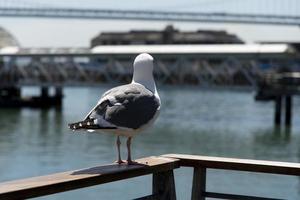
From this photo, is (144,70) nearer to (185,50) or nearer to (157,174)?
(157,174)

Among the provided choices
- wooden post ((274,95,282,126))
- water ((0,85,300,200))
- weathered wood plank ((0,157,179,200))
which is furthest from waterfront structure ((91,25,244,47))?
weathered wood plank ((0,157,179,200))

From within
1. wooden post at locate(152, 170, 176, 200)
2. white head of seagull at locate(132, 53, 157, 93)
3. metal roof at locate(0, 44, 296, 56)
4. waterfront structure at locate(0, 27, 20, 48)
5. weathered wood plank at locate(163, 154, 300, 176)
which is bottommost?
wooden post at locate(152, 170, 176, 200)

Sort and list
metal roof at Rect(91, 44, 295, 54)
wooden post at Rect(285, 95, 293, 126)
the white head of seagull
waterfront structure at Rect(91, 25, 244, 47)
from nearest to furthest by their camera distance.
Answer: the white head of seagull → wooden post at Rect(285, 95, 293, 126) → metal roof at Rect(91, 44, 295, 54) → waterfront structure at Rect(91, 25, 244, 47)

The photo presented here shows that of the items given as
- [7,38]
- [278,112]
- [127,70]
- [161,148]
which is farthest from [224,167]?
[7,38]

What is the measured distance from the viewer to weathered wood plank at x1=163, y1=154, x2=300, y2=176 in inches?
191

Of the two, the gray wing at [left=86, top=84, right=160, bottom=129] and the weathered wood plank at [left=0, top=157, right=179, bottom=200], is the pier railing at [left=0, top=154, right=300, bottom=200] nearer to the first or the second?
the weathered wood plank at [left=0, top=157, right=179, bottom=200]

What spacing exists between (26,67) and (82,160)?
54.2 metres

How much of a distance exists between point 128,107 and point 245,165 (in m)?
0.89

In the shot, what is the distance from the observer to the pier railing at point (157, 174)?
13.7ft

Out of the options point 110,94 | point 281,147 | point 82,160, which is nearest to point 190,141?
point 281,147

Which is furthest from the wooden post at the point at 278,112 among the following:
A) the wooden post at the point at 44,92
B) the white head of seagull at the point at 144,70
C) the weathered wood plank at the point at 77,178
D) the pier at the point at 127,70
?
the weathered wood plank at the point at 77,178

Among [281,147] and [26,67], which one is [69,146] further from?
[26,67]

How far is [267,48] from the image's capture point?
63000 mm

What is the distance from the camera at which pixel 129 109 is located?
5098 millimetres
